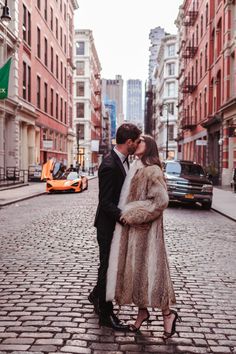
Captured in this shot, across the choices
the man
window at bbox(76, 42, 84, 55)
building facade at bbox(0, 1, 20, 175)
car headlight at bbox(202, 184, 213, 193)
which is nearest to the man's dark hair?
the man

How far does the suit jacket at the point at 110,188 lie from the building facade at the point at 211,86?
23.5 meters

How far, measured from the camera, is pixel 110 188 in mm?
4082

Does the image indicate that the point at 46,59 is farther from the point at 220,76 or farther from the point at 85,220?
the point at 85,220

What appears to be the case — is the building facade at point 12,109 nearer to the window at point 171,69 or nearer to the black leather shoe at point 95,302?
the black leather shoe at point 95,302

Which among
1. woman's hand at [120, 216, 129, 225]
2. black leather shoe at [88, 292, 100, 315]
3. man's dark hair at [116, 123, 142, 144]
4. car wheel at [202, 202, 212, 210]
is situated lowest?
car wheel at [202, 202, 212, 210]

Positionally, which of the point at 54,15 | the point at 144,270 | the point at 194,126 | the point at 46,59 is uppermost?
the point at 54,15

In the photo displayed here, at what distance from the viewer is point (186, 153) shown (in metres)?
52.9

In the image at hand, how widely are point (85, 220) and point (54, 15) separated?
124 ft

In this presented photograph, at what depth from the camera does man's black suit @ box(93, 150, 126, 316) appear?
4.08 meters

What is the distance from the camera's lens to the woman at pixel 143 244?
3.88m

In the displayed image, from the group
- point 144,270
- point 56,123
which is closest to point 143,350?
point 144,270

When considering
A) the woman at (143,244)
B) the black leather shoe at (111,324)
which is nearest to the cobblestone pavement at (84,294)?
the black leather shoe at (111,324)

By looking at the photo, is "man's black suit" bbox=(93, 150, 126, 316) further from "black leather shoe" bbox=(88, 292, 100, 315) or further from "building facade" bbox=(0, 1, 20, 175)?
"building facade" bbox=(0, 1, 20, 175)

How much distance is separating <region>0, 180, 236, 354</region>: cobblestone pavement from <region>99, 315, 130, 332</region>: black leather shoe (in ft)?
0.17
